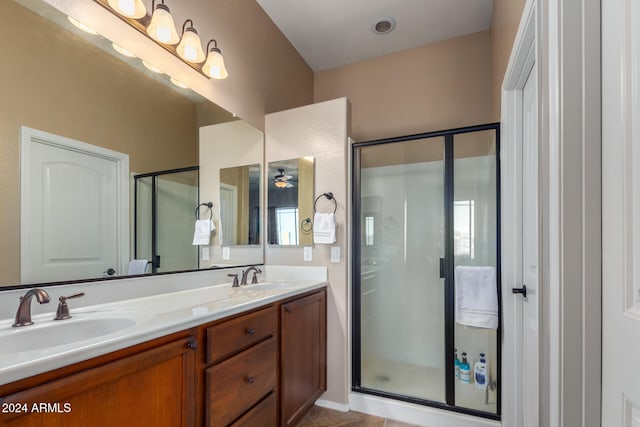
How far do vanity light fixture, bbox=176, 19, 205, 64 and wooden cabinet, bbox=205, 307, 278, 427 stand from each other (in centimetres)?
142

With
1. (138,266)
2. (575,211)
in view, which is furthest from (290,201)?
(575,211)

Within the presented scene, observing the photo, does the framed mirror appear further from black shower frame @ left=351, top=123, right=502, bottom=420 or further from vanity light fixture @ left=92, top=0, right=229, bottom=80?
vanity light fixture @ left=92, top=0, right=229, bottom=80

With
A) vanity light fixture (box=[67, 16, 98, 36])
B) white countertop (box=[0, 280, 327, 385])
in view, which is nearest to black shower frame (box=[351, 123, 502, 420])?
white countertop (box=[0, 280, 327, 385])

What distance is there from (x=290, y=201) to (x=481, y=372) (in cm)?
174

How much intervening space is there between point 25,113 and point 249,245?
143cm

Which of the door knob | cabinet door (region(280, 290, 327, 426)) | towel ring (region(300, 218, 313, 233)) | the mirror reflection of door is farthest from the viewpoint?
towel ring (region(300, 218, 313, 233))

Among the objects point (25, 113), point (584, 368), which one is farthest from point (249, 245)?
point (584, 368)

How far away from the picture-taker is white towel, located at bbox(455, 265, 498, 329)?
1869 mm

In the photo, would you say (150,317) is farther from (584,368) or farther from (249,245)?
(584,368)

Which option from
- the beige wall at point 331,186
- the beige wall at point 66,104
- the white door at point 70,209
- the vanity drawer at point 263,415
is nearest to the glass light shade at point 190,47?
the beige wall at point 66,104

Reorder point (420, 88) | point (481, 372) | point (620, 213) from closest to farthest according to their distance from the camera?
point (620, 213) < point (481, 372) < point (420, 88)

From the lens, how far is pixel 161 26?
1528mm

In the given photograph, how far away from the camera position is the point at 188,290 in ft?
5.79

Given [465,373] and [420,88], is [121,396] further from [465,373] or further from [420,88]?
[420,88]
